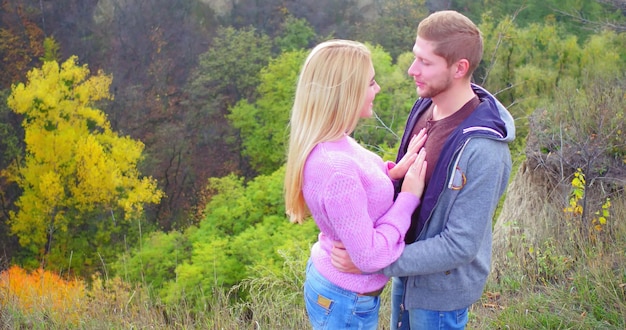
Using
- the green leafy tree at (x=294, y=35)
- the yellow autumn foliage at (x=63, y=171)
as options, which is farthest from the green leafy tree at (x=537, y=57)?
the yellow autumn foliage at (x=63, y=171)

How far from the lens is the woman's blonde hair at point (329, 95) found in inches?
71.7

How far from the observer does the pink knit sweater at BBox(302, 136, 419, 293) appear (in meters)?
1.76

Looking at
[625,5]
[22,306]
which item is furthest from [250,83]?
[22,306]

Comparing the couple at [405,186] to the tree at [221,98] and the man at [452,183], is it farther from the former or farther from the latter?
the tree at [221,98]

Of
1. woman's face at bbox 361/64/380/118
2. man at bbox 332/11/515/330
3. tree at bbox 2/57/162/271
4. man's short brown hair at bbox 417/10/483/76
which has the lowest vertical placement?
tree at bbox 2/57/162/271

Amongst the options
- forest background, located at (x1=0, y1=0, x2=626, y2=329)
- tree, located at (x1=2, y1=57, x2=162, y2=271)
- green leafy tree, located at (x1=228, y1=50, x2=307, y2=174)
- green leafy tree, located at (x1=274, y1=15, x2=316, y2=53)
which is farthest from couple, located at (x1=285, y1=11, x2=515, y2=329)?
green leafy tree, located at (x1=274, y1=15, x2=316, y2=53)

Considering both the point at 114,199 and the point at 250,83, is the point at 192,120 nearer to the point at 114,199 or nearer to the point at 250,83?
the point at 250,83

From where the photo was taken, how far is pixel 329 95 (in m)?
1.82

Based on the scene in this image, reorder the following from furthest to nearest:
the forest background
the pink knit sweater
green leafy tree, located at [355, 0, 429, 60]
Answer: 1. green leafy tree, located at [355, 0, 429, 60]
2. the forest background
3. the pink knit sweater

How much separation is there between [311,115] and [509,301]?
1.84 metres

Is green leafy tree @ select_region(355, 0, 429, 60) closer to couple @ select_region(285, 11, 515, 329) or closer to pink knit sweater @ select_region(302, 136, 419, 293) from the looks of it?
couple @ select_region(285, 11, 515, 329)

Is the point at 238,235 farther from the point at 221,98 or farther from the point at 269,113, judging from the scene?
the point at 221,98

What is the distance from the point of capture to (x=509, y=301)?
3.15 metres

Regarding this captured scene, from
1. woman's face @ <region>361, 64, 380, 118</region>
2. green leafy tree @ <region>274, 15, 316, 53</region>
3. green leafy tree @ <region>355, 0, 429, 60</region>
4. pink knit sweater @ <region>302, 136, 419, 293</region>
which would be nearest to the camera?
pink knit sweater @ <region>302, 136, 419, 293</region>
